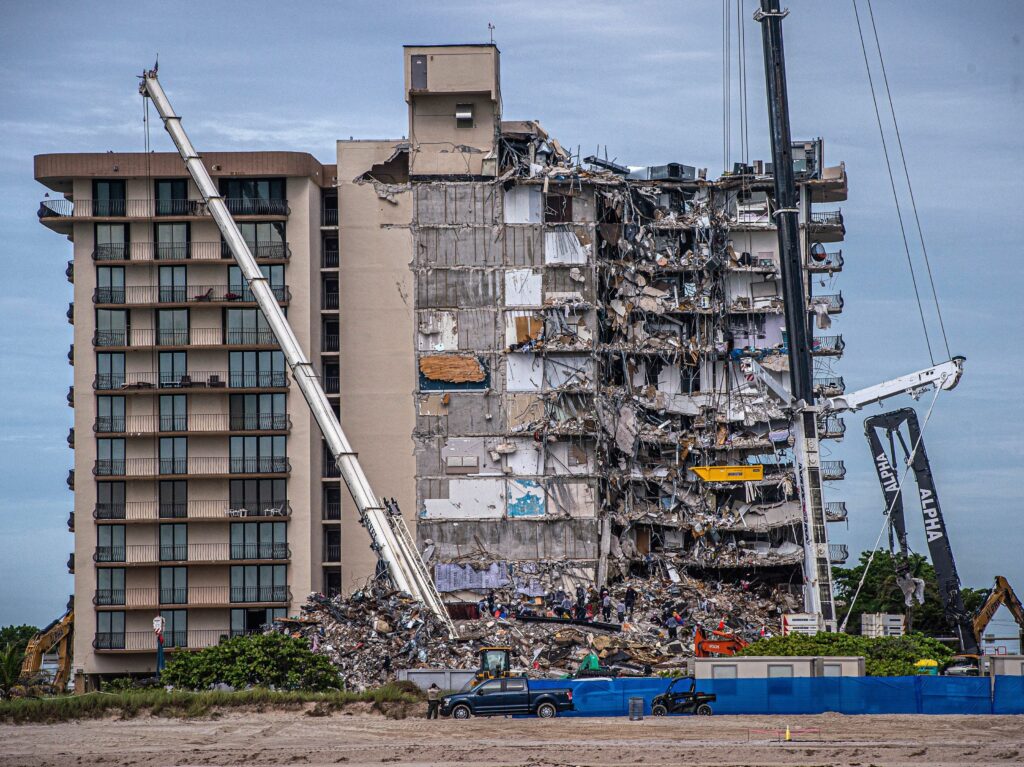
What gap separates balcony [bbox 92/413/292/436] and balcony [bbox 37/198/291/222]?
10447mm

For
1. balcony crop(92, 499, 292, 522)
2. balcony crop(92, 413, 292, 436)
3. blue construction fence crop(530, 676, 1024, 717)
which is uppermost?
balcony crop(92, 413, 292, 436)

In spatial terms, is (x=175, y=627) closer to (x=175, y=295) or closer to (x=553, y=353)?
(x=175, y=295)

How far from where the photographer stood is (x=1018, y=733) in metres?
54.0

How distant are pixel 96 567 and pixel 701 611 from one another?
30771 millimetres

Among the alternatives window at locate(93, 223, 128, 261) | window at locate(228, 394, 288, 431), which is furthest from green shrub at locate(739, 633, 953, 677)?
window at locate(93, 223, 128, 261)

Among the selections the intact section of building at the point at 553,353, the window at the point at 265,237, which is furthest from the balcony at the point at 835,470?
the window at the point at 265,237

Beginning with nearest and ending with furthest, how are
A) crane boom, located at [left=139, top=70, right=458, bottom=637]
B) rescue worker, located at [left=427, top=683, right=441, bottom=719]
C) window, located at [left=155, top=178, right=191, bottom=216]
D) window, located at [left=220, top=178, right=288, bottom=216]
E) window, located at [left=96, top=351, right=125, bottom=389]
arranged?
rescue worker, located at [left=427, top=683, right=441, bottom=719], crane boom, located at [left=139, top=70, right=458, bottom=637], window, located at [left=96, top=351, right=125, bottom=389], window, located at [left=220, top=178, right=288, bottom=216], window, located at [left=155, top=178, right=191, bottom=216]

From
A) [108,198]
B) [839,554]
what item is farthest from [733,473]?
[108,198]

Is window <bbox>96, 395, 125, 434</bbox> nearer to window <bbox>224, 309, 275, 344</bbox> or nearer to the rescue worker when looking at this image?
window <bbox>224, 309, 275, 344</bbox>

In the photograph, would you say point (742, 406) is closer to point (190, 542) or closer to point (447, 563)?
point (447, 563)

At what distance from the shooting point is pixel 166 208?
9212 centimetres

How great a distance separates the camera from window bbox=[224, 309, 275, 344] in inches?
3585

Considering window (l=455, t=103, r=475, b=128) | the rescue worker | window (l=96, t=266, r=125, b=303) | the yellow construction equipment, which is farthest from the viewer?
window (l=455, t=103, r=475, b=128)

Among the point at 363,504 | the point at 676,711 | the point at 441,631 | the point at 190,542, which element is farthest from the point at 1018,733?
the point at 190,542
